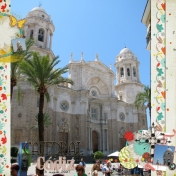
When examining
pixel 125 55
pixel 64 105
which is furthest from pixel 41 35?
pixel 125 55

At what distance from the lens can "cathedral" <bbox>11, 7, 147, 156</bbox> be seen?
33.7 meters

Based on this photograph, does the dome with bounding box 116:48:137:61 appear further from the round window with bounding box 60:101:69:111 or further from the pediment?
the round window with bounding box 60:101:69:111

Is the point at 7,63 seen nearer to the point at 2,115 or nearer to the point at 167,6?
the point at 2,115

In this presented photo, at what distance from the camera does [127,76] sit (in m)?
52.1

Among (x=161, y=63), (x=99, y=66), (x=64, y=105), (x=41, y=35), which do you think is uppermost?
(x=41, y=35)

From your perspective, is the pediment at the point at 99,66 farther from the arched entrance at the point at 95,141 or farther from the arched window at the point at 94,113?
the arched entrance at the point at 95,141

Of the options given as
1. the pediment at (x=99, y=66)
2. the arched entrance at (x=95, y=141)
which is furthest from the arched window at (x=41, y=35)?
the arched entrance at (x=95, y=141)

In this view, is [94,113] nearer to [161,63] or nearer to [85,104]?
[85,104]

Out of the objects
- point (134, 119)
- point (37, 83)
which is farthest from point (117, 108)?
point (37, 83)

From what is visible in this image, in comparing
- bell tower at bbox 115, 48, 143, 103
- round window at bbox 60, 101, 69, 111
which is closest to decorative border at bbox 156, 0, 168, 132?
round window at bbox 60, 101, 69, 111

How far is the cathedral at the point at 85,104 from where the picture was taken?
3365 centimetres

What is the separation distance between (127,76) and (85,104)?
48.7ft

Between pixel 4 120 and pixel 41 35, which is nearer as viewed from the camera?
pixel 4 120

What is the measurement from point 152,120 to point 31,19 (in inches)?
1504
